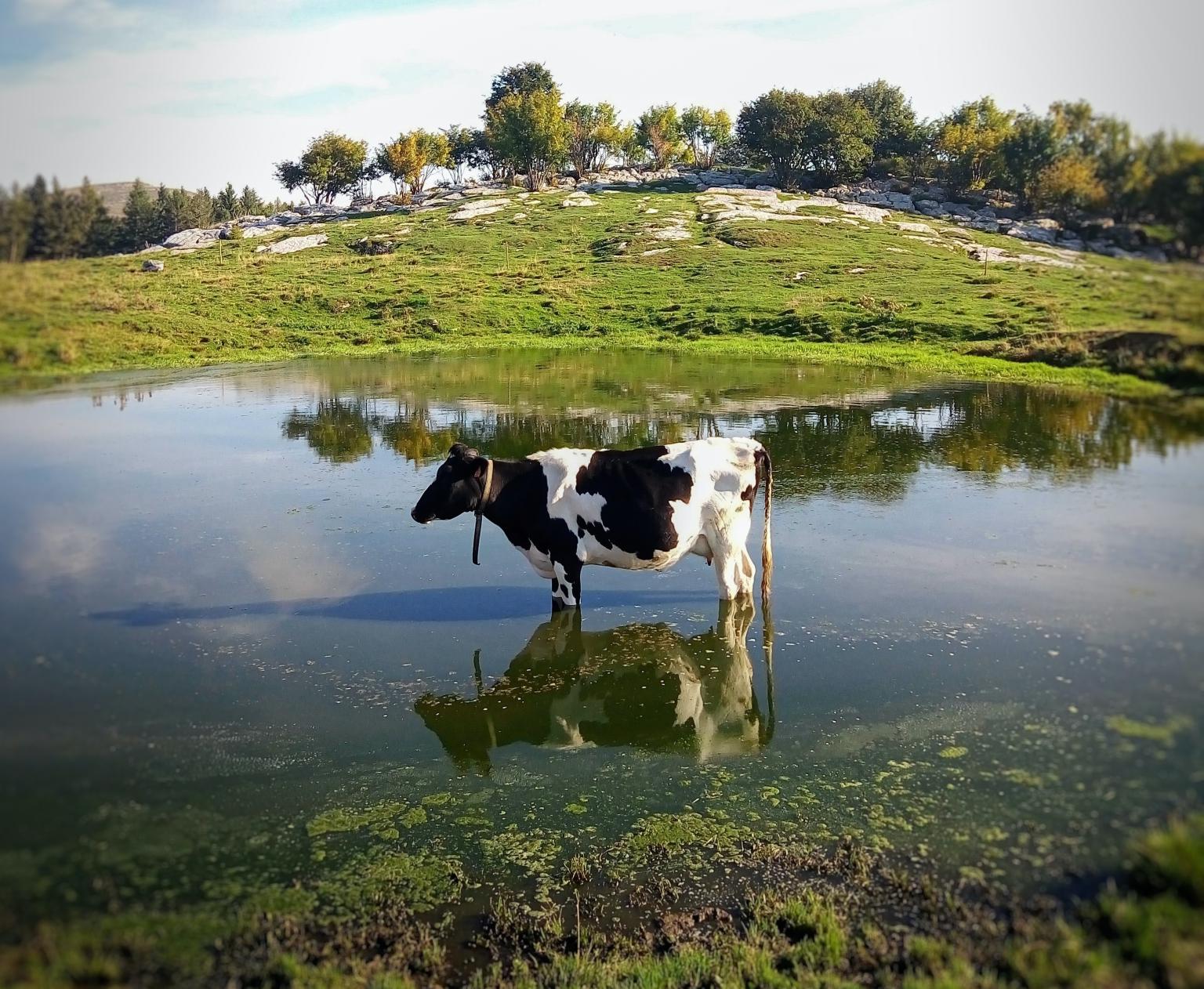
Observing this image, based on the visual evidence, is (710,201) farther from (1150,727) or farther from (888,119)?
(1150,727)

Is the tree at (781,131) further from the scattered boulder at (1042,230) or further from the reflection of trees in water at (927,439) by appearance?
the scattered boulder at (1042,230)

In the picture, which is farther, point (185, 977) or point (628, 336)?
point (628, 336)

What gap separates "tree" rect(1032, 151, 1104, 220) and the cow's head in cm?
617

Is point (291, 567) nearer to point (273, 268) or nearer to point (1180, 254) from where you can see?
point (1180, 254)

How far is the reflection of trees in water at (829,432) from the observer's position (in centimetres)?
1631

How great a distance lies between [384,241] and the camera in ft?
202

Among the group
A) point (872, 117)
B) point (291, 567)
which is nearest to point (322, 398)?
point (291, 567)

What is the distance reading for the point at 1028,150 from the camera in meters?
8.29

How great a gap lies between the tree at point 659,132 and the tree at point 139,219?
342 feet

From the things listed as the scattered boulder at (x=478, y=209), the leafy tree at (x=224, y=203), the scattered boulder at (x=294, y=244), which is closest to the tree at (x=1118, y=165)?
the leafy tree at (x=224, y=203)

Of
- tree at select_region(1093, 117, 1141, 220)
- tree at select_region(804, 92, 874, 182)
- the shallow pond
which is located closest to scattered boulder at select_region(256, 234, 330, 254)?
tree at select_region(804, 92, 874, 182)

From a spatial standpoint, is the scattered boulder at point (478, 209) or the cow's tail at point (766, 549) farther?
the scattered boulder at point (478, 209)

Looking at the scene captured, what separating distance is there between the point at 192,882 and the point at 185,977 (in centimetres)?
107

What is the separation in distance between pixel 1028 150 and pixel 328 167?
94.3 metres
